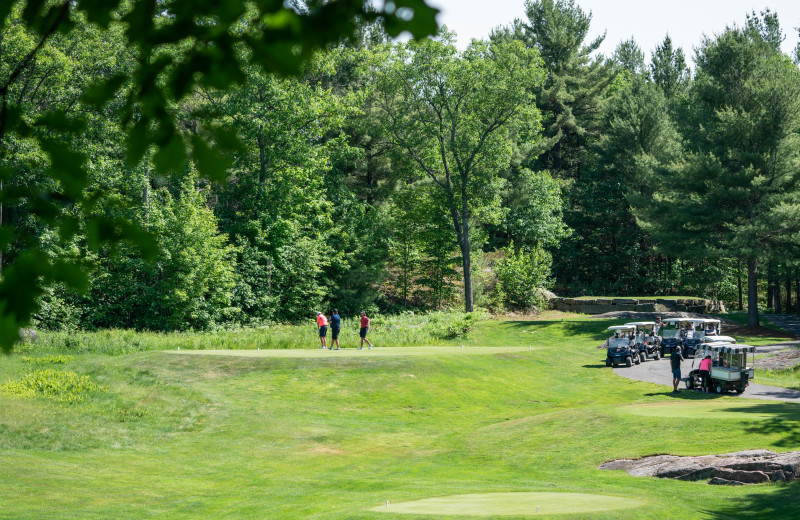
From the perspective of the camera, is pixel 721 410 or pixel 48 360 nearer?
pixel 721 410

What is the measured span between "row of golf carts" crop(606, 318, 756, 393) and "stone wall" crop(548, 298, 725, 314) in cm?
1142

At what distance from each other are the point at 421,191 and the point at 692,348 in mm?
24019

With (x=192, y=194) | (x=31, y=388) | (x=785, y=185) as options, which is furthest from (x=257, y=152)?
(x=785, y=185)

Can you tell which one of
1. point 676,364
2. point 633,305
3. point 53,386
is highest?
point 633,305

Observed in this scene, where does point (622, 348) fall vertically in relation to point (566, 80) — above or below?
below

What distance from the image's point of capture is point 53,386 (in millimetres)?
22062

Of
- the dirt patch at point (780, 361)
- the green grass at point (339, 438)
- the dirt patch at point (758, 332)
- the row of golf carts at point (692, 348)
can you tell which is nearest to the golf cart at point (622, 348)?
the row of golf carts at point (692, 348)

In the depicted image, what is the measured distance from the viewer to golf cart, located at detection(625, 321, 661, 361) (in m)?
35.7

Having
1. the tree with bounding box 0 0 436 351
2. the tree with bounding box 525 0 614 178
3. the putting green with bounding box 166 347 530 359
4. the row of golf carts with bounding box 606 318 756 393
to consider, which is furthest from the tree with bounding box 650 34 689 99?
the tree with bounding box 0 0 436 351

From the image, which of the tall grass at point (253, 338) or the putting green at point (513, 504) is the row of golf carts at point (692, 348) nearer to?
the tall grass at point (253, 338)

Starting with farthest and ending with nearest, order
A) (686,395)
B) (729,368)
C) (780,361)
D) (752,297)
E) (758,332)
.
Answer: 1. (752,297)
2. (758,332)
3. (780,361)
4. (729,368)
5. (686,395)

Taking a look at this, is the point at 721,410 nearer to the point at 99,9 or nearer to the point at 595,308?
the point at 99,9

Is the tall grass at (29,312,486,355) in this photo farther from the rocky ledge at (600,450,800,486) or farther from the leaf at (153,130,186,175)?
the leaf at (153,130,186,175)

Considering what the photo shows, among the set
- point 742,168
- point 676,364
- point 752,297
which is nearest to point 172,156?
point 676,364
